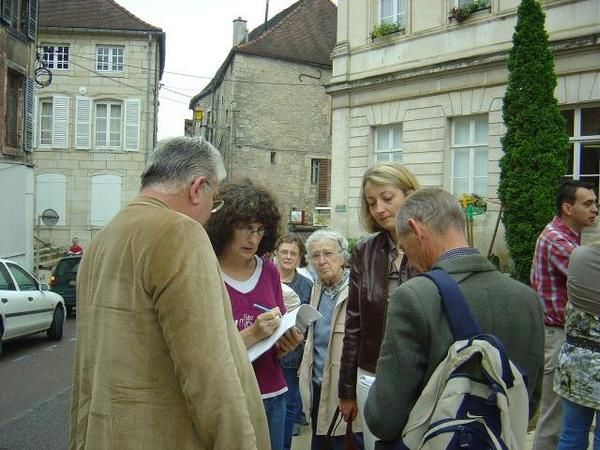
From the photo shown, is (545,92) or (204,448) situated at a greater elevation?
(545,92)

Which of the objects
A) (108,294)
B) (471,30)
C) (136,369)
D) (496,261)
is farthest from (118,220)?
(471,30)

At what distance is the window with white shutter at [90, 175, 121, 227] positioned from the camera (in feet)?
107

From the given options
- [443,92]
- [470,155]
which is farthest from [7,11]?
[470,155]

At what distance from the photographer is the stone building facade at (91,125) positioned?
32688 mm

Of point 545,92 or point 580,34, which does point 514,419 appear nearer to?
point 545,92

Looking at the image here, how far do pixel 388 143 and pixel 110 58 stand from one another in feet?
64.5

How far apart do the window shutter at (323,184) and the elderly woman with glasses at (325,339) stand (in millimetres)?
32209

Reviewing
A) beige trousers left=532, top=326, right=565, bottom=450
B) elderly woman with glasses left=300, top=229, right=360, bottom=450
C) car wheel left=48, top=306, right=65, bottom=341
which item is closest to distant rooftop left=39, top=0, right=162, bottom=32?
car wheel left=48, top=306, right=65, bottom=341

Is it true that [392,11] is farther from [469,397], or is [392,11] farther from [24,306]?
[469,397]

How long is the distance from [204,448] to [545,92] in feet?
41.7

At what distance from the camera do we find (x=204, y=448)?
7.09 feet

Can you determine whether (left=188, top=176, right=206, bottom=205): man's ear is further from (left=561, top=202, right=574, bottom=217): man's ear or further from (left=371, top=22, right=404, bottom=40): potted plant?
(left=371, top=22, right=404, bottom=40): potted plant

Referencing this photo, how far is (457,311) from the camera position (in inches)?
86.3

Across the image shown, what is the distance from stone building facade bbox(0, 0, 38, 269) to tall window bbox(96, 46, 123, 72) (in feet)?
29.9
